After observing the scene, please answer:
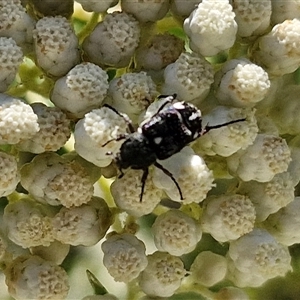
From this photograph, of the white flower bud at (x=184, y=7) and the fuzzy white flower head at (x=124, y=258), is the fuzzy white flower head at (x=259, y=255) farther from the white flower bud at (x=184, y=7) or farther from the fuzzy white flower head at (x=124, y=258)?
the white flower bud at (x=184, y=7)

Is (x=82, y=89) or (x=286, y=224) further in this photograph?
(x=286, y=224)

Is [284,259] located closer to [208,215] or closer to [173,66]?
[208,215]

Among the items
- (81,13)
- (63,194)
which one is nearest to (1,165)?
(63,194)

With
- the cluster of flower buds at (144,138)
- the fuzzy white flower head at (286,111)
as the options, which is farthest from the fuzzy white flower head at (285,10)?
the fuzzy white flower head at (286,111)

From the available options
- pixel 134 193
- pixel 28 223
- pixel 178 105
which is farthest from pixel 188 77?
pixel 28 223

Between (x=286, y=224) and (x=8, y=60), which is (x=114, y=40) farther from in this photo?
(x=286, y=224)

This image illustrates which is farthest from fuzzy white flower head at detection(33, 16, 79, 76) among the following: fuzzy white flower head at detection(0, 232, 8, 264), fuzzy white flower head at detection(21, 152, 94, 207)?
fuzzy white flower head at detection(0, 232, 8, 264)

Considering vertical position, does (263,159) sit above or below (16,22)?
below

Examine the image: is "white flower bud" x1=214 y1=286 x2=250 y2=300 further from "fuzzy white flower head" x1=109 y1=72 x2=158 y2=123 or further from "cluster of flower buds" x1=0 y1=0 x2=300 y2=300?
"fuzzy white flower head" x1=109 y1=72 x2=158 y2=123
